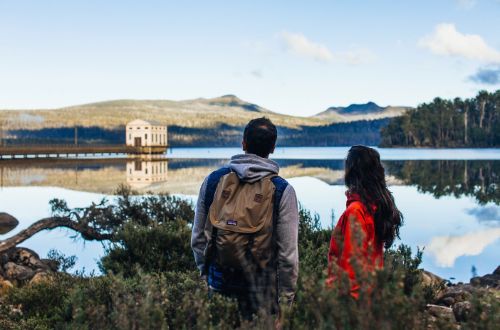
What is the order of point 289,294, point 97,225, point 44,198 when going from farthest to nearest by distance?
point 44,198 → point 97,225 → point 289,294

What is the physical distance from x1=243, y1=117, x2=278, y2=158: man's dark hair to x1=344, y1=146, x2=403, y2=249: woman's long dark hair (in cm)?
54

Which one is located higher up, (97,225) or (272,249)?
(272,249)

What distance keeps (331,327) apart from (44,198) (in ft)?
89.5

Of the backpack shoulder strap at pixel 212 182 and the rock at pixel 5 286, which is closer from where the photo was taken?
the backpack shoulder strap at pixel 212 182

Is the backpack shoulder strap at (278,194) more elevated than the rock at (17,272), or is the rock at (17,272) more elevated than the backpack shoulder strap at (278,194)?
the backpack shoulder strap at (278,194)

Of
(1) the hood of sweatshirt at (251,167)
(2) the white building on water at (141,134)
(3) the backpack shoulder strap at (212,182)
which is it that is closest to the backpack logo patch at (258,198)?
(1) the hood of sweatshirt at (251,167)

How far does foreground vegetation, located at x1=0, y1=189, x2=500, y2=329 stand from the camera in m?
2.65

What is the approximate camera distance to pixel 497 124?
123 m

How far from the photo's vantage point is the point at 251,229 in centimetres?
370

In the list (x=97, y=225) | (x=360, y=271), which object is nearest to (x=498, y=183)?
(x=97, y=225)

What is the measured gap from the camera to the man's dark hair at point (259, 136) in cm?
392

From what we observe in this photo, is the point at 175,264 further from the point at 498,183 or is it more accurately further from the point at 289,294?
the point at 498,183

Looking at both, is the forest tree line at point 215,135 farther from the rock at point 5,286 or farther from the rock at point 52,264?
the rock at point 5,286

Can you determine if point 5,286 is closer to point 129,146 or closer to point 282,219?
point 282,219
